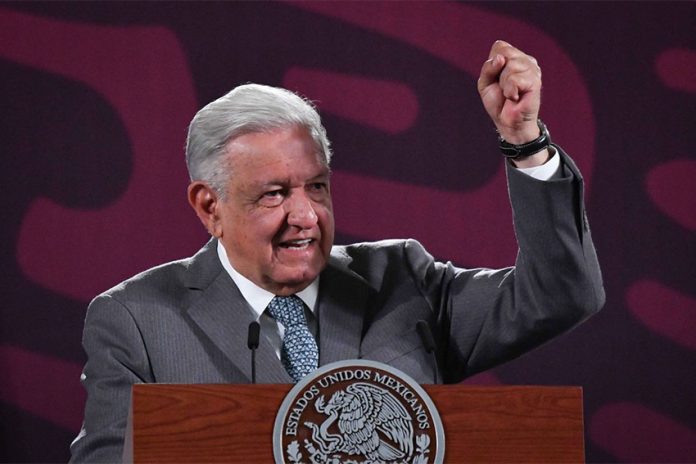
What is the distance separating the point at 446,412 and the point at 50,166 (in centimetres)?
183

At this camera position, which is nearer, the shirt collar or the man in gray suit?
the man in gray suit

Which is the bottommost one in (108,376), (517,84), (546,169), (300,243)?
(108,376)

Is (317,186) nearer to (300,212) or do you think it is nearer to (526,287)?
(300,212)

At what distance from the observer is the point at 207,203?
2.03 metres

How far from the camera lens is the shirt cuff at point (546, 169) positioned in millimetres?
1800

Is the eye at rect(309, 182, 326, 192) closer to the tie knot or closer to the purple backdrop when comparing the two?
the tie knot

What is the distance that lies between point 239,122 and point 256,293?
0.30 metres

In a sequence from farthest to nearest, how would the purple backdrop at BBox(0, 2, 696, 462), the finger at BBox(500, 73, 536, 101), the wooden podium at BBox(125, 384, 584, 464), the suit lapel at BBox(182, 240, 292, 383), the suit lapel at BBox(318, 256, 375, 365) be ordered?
the purple backdrop at BBox(0, 2, 696, 462) → the suit lapel at BBox(318, 256, 375, 365) → the suit lapel at BBox(182, 240, 292, 383) → the finger at BBox(500, 73, 536, 101) → the wooden podium at BBox(125, 384, 584, 464)

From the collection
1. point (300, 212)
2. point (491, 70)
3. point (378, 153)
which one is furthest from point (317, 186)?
point (378, 153)

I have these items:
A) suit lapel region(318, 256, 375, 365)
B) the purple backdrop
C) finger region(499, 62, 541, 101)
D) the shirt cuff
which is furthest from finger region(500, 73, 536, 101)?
the purple backdrop

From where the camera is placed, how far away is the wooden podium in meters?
1.33

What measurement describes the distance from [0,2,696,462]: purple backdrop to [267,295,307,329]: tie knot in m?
1.02

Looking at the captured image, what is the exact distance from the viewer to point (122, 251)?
294 centimetres

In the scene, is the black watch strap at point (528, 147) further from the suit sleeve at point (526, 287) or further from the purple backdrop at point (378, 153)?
the purple backdrop at point (378, 153)
